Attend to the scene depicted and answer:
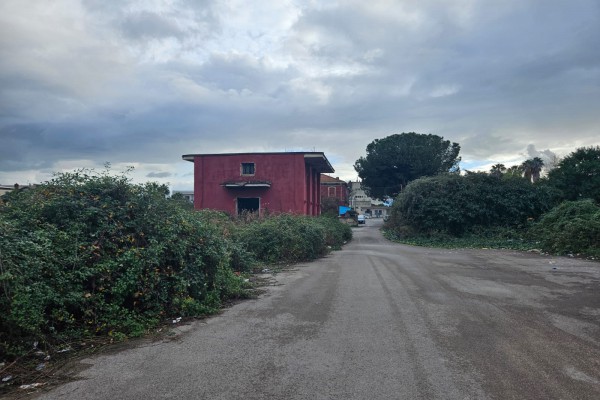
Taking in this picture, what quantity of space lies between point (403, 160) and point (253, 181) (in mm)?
24554

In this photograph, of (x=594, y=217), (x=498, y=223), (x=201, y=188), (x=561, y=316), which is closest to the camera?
(x=561, y=316)

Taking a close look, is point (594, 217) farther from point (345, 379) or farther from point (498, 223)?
point (345, 379)

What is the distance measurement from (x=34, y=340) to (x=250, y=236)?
36.4 ft

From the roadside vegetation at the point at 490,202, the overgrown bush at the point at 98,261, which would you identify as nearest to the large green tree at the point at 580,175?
the roadside vegetation at the point at 490,202

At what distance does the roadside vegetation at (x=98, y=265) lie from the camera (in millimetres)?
5312

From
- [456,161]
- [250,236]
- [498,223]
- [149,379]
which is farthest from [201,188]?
[456,161]

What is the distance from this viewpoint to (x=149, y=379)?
4.59m

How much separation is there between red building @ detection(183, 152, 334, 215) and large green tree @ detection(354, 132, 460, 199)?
20020mm

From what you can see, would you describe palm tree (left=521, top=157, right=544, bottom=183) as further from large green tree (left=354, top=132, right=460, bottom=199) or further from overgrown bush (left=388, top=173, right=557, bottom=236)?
overgrown bush (left=388, top=173, right=557, bottom=236)

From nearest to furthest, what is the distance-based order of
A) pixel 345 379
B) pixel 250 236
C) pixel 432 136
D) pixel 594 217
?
pixel 345 379, pixel 250 236, pixel 594 217, pixel 432 136

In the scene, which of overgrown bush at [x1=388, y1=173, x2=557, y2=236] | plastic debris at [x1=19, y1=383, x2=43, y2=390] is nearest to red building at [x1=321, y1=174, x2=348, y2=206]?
overgrown bush at [x1=388, y1=173, x2=557, y2=236]

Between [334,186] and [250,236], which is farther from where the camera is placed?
[334,186]

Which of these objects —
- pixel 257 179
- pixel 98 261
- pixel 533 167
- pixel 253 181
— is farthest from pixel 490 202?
pixel 533 167

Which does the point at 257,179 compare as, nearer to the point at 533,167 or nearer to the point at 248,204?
the point at 248,204
